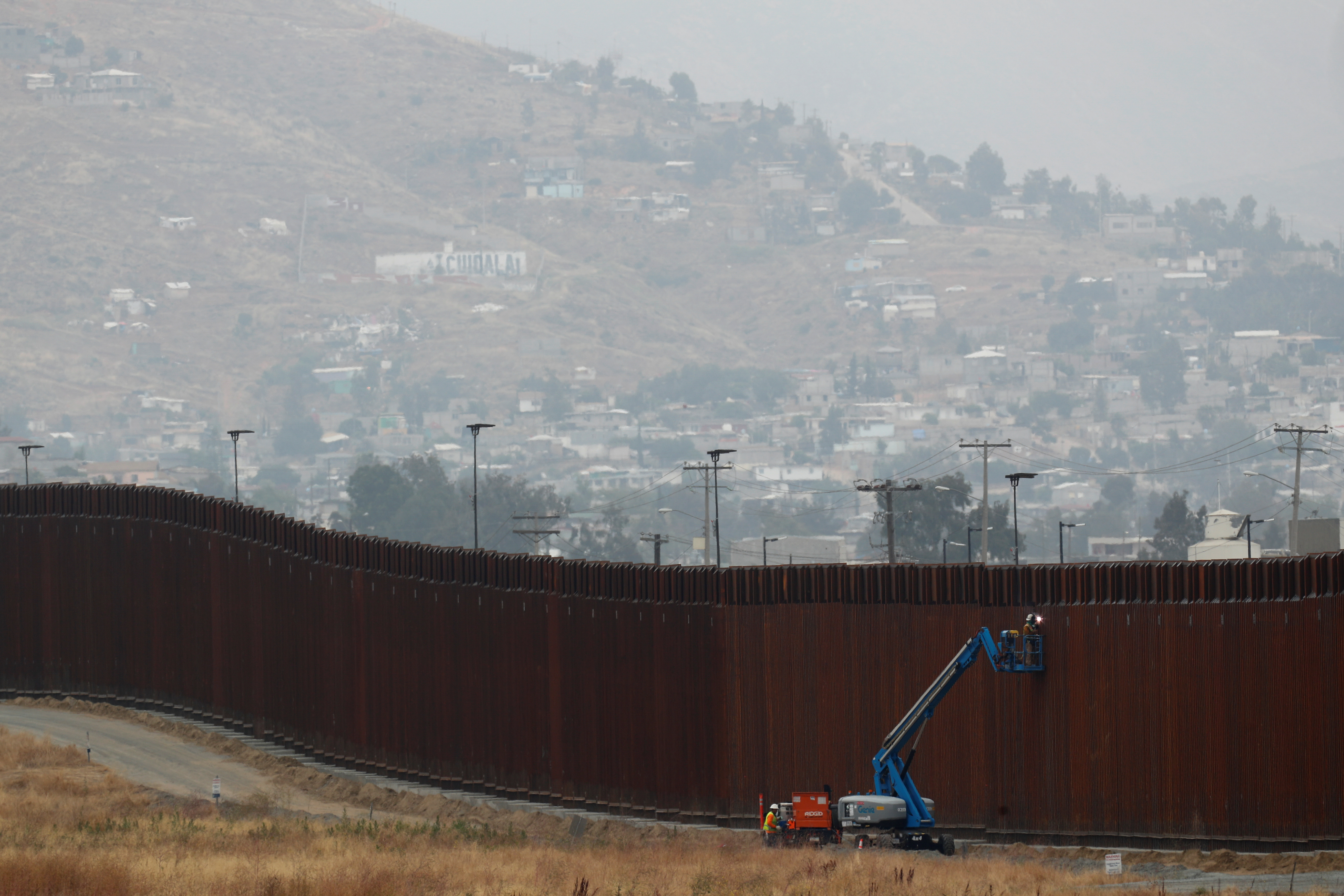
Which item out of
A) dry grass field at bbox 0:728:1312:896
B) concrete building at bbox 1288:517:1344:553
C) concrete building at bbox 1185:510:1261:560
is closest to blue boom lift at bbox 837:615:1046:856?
dry grass field at bbox 0:728:1312:896

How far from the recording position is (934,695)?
33.2m

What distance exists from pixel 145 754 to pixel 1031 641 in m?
21.2

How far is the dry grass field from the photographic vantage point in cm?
2397

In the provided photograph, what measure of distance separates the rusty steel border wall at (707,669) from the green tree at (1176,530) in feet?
429

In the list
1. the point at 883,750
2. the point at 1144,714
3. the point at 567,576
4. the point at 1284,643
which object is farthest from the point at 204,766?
the point at 1284,643

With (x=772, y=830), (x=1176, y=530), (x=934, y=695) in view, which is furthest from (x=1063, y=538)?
(x=772, y=830)

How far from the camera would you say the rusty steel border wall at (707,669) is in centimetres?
3114

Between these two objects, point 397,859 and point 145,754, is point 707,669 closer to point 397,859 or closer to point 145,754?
point 397,859

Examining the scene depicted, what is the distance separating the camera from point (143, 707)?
47469mm

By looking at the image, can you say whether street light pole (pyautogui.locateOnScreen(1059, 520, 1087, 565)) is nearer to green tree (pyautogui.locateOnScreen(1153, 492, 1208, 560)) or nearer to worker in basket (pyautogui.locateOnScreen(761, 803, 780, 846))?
worker in basket (pyautogui.locateOnScreen(761, 803, 780, 846))

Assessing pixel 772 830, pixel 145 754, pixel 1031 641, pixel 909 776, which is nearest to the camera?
pixel 772 830

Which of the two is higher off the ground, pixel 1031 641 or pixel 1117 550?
pixel 1031 641

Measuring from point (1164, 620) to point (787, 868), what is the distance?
30.0 ft

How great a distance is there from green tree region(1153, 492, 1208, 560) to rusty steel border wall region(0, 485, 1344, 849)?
429ft
